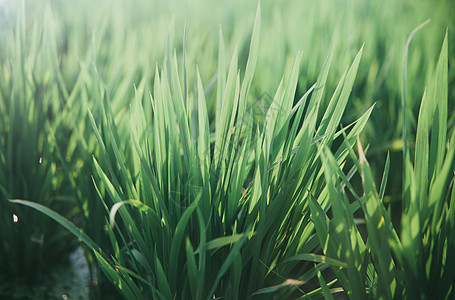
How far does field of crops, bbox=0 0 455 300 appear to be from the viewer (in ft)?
1.62

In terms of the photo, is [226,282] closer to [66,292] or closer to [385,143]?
[66,292]

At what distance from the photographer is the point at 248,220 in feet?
1.84

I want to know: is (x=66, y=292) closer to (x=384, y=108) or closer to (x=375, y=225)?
(x=375, y=225)

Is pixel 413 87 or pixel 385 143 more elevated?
pixel 413 87

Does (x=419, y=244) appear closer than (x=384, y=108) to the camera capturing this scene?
Yes

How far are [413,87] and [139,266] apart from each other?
0.95m

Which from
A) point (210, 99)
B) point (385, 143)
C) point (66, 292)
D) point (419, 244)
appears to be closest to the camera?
point (419, 244)

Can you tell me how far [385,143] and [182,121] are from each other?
670 mm

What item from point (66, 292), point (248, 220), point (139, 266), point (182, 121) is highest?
point (182, 121)

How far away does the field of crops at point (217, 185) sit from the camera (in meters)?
0.49

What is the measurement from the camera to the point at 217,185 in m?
0.57

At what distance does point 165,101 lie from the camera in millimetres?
587

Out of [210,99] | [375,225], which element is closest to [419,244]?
[375,225]

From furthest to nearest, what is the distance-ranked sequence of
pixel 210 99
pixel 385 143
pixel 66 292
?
pixel 210 99
pixel 385 143
pixel 66 292
